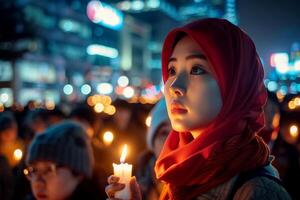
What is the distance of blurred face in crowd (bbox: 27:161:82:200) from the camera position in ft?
10.2

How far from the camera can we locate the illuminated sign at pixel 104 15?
73.4 meters

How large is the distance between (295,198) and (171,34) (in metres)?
2.93

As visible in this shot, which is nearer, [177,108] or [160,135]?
[177,108]

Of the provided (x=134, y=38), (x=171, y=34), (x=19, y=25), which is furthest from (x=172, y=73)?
(x=134, y=38)

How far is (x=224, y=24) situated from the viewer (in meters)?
1.98

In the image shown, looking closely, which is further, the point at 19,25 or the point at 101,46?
the point at 101,46

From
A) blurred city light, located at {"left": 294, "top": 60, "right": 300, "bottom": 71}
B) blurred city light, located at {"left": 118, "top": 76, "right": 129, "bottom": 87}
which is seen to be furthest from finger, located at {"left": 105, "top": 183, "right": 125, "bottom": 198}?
blurred city light, located at {"left": 118, "top": 76, "right": 129, "bottom": 87}

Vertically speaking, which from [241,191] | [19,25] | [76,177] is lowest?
[76,177]

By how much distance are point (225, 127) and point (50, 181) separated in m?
1.81

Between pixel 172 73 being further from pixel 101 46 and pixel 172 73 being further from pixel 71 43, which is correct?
pixel 101 46

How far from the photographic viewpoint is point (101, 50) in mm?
81125

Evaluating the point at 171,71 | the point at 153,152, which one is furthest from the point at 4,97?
the point at 171,71

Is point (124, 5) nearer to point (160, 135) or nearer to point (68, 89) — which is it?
point (68, 89)

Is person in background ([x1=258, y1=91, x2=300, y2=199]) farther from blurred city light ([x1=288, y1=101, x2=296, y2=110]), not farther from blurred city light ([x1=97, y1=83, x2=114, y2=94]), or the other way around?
blurred city light ([x1=97, y1=83, x2=114, y2=94])
